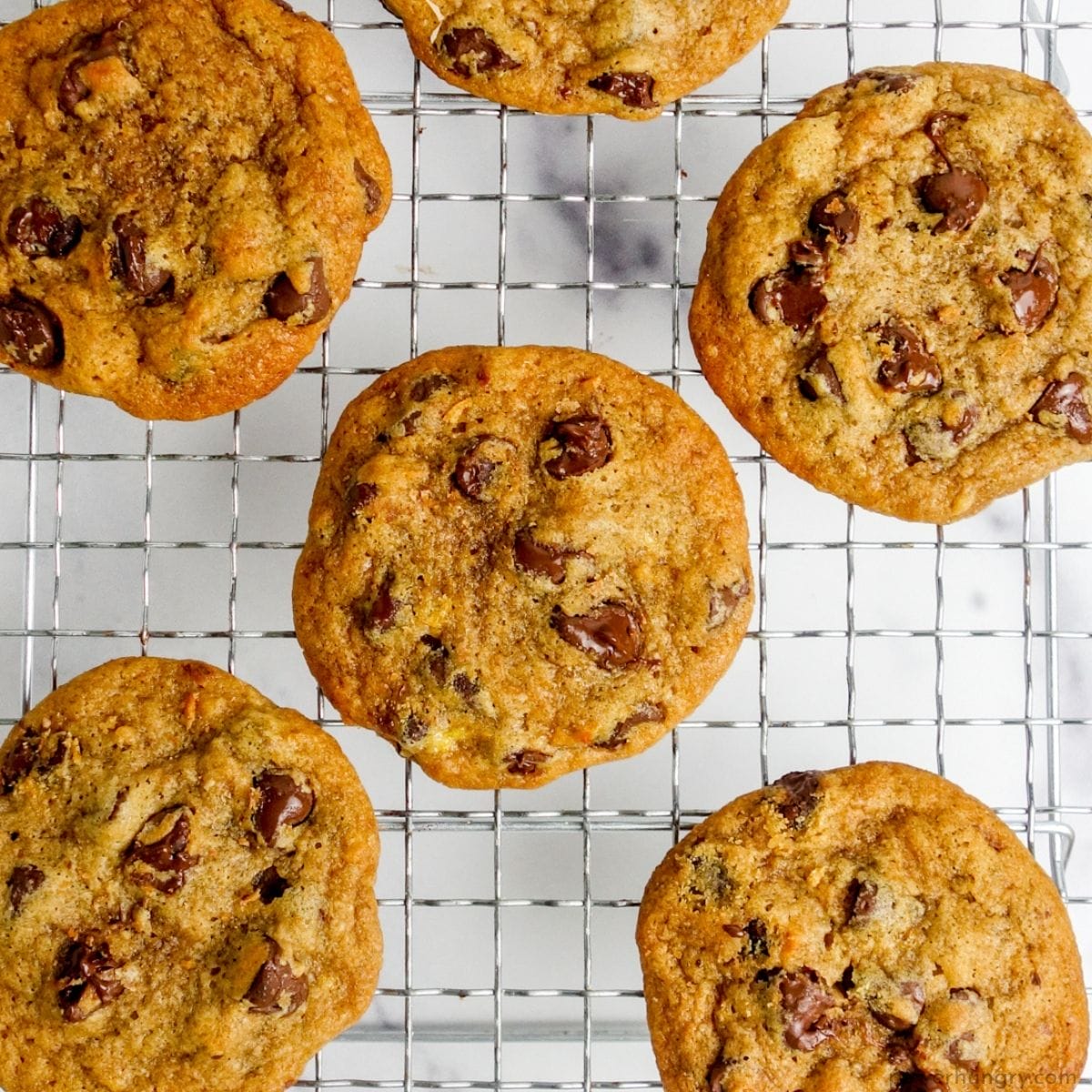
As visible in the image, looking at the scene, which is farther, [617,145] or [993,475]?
[617,145]

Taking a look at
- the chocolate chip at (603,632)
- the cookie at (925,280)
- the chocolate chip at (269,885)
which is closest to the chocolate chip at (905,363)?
the cookie at (925,280)

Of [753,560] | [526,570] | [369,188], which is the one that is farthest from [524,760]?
[369,188]

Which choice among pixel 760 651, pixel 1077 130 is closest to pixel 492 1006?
pixel 760 651

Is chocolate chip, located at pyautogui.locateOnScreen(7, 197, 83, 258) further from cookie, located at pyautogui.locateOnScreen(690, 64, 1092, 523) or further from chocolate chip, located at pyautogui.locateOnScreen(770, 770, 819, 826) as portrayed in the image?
chocolate chip, located at pyautogui.locateOnScreen(770, 770, 819, 826)

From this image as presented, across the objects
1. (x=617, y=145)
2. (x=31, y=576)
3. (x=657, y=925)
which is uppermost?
(x=617, y=145)

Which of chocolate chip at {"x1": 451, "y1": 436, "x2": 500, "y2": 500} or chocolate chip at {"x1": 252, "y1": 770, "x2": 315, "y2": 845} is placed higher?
chocolate chip at {"x1": 451, "y1": 436, "x2": 500, "y2": 500}

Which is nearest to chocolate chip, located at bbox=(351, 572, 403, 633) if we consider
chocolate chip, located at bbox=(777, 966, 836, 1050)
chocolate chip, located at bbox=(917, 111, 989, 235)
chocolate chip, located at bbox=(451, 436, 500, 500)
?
chocolate chip, located at bbox=(451, 436, 500, 500)

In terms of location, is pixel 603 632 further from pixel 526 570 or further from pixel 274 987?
pixel 274 987

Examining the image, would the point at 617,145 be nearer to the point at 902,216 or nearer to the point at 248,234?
the point at 902,216
